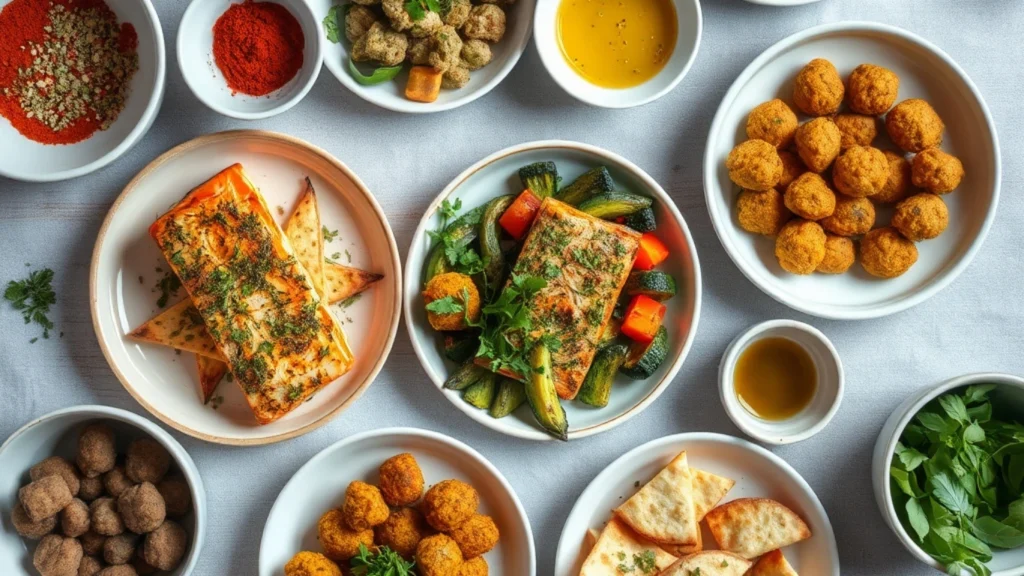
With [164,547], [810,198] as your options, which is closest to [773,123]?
[810,198]

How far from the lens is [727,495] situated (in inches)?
140

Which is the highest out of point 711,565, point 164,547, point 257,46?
point 257,46

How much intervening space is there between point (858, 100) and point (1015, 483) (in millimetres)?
1745

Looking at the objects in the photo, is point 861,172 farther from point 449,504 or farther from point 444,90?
point 449,504

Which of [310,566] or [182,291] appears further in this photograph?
[182,291]

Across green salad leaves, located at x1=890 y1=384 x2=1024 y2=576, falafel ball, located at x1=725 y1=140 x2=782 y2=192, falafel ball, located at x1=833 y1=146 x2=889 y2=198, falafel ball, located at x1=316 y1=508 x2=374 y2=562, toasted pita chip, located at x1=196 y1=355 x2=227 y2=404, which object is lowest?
Result: falafel ball, located at x1=316 y1=508 x2=374 y2=562

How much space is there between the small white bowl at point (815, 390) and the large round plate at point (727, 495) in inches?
4.1

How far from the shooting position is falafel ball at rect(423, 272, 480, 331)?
3.18 metres

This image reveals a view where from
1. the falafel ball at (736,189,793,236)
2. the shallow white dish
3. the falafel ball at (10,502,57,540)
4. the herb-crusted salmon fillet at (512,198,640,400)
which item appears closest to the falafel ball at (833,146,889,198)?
the falafel ball at (736,189,793,236)

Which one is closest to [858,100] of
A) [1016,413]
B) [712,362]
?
[712,362]

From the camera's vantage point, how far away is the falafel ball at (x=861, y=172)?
3.28m

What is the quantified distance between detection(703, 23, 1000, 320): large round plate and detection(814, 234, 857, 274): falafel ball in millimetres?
91

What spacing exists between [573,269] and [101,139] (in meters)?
1.98

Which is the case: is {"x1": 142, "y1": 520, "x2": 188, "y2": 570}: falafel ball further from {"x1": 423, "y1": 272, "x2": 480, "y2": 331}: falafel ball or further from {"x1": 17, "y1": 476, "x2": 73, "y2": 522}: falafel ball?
{"x1": 423, "y1": 272, "x2": 480, "y2": 331}: falafel ball
